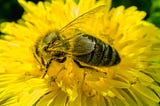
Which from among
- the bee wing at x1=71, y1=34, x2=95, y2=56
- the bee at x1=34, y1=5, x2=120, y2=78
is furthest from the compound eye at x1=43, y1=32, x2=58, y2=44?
the bee wing at x1=71, y1=34, x2=95, y2=56

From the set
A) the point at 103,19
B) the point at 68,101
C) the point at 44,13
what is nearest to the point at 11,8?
the point at 44,13

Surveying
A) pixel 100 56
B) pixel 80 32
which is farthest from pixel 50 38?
pixel 100 56

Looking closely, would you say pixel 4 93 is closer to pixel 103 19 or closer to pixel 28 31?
pixel 28 31

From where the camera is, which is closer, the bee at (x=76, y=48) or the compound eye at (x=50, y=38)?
the bee at (x=76, y=48)

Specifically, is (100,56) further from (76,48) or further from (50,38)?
(50,38)

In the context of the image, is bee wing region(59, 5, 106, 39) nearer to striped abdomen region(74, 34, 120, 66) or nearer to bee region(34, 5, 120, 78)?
bee region(34, 5, 120, 78)

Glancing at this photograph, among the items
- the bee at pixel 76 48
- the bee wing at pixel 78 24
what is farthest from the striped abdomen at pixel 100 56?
the bee wing at pixel 78 24

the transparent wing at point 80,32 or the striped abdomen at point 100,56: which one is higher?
the transparent wing at point 80,32

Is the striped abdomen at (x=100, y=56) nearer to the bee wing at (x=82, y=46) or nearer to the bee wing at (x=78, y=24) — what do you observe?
the bee wing at (x=82, y=46)
